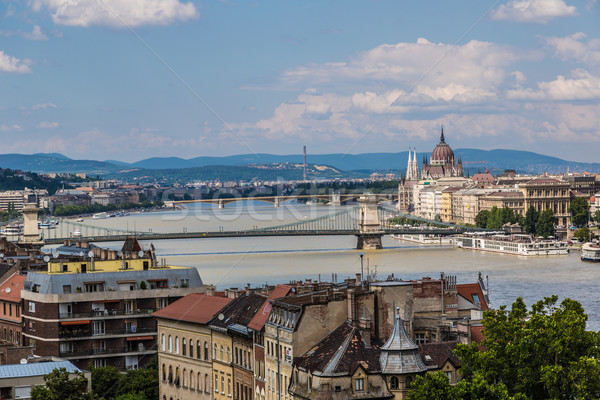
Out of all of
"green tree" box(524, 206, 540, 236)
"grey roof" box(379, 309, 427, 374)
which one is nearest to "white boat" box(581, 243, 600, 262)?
"green tree" box(524, 206, 540, 236)

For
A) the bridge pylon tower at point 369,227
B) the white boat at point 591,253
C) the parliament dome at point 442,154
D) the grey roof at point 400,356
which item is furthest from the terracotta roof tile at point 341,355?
the parliament dome at point 442,154

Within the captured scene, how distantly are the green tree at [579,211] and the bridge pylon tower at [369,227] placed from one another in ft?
51.0

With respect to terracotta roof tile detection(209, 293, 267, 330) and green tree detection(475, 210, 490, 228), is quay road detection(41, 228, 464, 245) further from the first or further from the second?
terracotta roof tile detection(209, 293, 267, 330)

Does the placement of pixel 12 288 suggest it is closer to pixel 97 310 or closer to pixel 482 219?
pixel 97 310

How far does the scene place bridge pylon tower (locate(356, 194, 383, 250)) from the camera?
76062mm

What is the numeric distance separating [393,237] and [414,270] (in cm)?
4522

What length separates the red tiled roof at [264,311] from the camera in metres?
19.9

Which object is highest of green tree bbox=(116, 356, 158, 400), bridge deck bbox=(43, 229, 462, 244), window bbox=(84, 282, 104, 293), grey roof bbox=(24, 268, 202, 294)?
grey roof bbox=(24, 268, 202, 294)

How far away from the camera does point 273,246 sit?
77812 millimetres

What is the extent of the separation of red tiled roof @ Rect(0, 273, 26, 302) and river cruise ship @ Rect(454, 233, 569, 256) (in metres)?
43.2

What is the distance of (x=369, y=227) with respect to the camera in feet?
260

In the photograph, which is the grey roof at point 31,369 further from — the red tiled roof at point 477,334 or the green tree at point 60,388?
the red tiled roof at point 477,334

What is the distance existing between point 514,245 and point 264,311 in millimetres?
51637

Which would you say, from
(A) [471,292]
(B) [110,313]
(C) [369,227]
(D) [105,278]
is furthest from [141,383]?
(C) [369,227]
